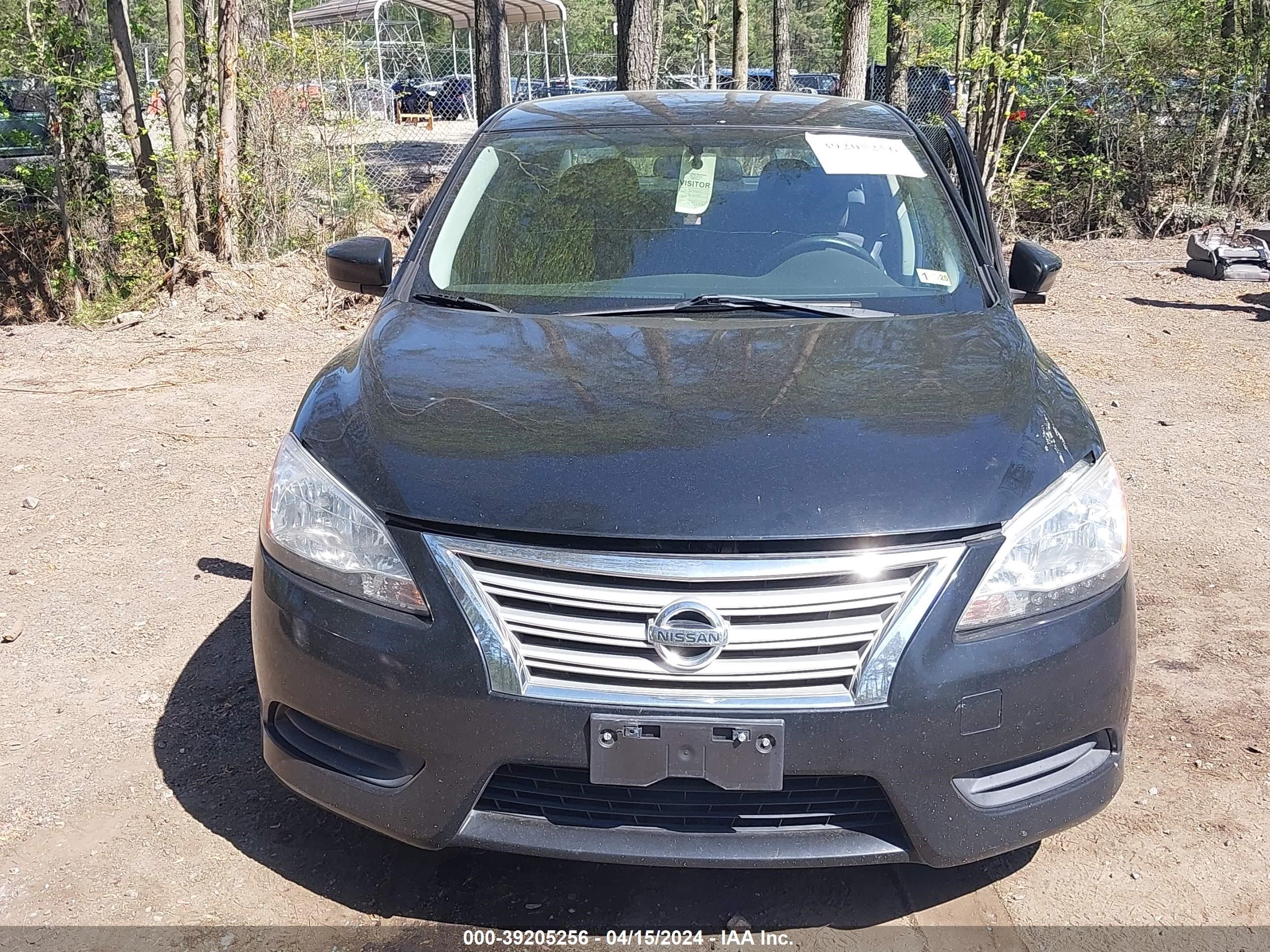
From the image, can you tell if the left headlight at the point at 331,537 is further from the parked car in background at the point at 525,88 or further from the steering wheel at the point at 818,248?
the parked car in background at the point at 525,88

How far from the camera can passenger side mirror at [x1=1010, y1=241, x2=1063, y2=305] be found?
4.00 meters

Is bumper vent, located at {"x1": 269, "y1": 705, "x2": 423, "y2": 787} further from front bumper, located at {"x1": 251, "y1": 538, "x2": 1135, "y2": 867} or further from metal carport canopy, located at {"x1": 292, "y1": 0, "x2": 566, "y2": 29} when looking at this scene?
metal carport canopy, located at {"x1": 292, "y1": 0, "x2": 566, "y2": 29}

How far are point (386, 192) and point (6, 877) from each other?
11.3 meters

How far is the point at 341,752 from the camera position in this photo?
2.49 m

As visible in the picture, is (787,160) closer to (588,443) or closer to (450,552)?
(588,443)

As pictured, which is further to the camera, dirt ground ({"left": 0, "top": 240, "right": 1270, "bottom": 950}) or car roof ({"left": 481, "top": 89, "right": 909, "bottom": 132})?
car roof ({"left": 481, "top": 89, "right": 909, "bottom": 132})

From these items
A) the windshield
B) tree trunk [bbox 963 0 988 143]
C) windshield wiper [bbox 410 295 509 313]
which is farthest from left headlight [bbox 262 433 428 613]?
tree trunk [bbox 963 0 988 143]

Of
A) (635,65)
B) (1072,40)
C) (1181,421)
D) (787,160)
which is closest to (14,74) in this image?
(635,65)

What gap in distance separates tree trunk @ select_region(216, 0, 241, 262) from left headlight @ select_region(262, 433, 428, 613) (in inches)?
317

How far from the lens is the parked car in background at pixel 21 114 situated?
9.62m

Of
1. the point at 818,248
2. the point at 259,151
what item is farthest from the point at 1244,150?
the point at 818,248

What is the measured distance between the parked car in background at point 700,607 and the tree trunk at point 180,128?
7744 mm

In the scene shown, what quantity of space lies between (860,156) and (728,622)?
2.20m

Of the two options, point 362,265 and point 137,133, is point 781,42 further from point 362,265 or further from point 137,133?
point 362,265
